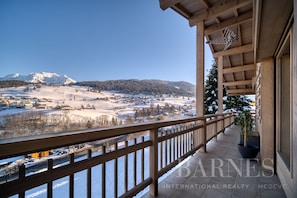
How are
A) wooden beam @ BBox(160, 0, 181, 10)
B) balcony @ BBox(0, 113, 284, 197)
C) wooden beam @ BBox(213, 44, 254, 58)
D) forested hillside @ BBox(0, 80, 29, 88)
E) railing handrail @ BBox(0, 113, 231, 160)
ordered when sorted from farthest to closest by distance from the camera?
wooden beam @ BBox(213, 44, 254, 58), wooden beam @ BBox(160, 0, 181, 10), forested hillside @ BBox(0, 80, 29, 88), balcony @ BBox(0, 113, 284, 197), railing handrail @ BBox(0, 113, 231, 160)

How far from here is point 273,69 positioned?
2.67 m

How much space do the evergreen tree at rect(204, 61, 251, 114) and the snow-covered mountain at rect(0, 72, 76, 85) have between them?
43.7ft

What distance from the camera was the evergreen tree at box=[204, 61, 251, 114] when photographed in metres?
13.5

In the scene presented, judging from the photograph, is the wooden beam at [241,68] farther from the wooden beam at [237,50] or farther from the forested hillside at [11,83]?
the forested hillside at [11,83]

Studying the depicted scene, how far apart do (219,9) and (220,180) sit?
354cm

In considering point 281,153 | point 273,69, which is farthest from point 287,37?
point 281,153

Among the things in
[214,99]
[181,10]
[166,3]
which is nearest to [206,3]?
[181,10]

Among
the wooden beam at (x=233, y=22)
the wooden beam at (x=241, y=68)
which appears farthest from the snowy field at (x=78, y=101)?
the wooden beam at (x=241, y=68)

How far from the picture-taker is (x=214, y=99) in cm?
1387

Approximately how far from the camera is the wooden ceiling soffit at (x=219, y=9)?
11.1 feet

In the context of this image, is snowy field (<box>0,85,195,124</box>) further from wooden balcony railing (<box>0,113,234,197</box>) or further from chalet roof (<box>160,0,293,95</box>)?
chalet roof (<box>160,0,293,95</box>)

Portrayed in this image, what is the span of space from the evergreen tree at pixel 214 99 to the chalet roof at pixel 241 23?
16.2 ft

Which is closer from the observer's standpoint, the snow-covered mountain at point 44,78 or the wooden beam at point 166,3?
the snow-covered mountain at point 44,78

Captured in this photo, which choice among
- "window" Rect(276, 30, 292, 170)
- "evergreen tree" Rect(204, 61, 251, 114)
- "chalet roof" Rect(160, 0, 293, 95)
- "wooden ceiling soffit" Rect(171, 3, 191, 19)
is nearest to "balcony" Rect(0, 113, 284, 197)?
"window" Rect(276, 30, 292, 170)
